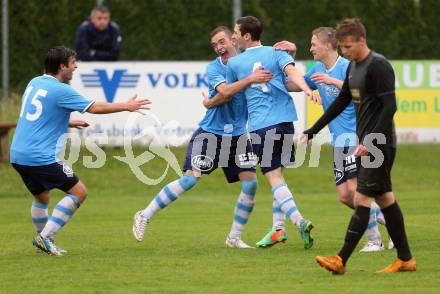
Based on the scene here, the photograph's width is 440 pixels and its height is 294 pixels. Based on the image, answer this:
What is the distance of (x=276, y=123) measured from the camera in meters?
10.9

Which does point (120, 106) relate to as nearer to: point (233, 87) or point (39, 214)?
point (233, 87)

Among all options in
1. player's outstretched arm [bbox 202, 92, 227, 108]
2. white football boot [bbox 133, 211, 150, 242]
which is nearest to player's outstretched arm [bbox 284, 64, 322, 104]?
player's outstretched arm [bbox 202, 92, 227, 108]

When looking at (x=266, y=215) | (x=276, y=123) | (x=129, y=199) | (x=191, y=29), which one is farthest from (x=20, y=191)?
(x=276, y=123)

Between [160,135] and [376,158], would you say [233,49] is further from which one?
[160,135]

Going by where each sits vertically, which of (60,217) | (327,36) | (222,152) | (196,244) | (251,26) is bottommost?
(196,244)

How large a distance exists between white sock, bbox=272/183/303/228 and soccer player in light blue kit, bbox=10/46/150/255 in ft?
5.15

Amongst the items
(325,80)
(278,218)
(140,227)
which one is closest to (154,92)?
(140,227)

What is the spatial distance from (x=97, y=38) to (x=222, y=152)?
911 cm

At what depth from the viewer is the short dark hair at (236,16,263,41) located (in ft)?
36.2

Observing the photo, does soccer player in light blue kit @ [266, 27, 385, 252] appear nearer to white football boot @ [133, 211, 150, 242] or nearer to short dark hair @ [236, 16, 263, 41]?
short dark hair @ [236, 16, 263, 41]

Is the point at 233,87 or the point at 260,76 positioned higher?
the point at 260,76

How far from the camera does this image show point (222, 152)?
11477mm

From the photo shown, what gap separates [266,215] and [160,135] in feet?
16.1

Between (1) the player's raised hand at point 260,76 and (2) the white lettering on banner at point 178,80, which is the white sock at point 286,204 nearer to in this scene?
(1) the player's raised hand at point 260,76
